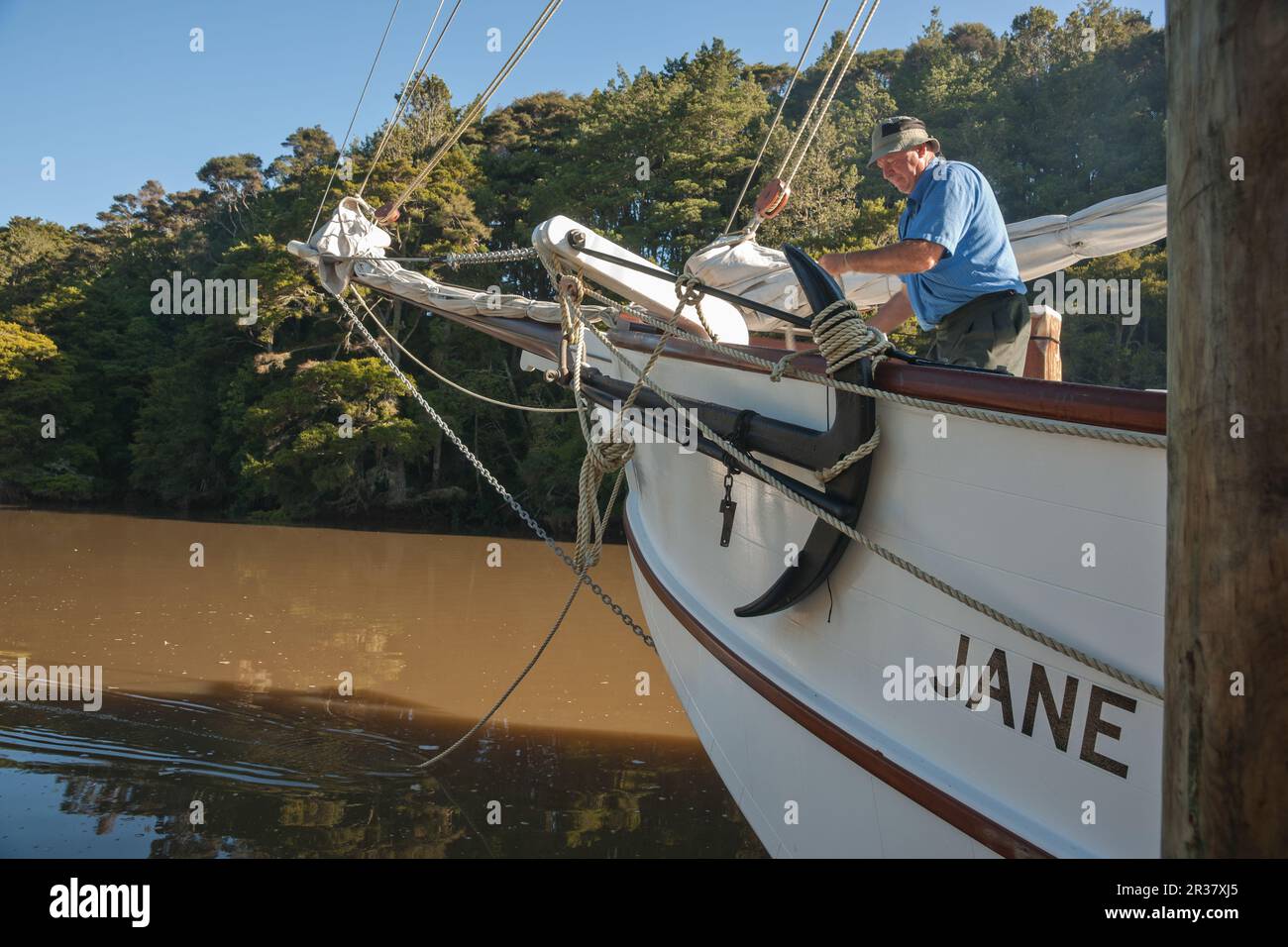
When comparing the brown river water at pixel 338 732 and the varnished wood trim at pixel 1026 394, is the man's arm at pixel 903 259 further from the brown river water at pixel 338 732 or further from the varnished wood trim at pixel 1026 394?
the brown river water at pixel 338 732

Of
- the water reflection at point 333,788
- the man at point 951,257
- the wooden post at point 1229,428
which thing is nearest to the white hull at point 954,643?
the wooden post at point 1229,428

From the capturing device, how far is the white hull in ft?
5.64

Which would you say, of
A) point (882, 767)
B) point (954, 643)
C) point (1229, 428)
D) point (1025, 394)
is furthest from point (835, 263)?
point (1229, 428)

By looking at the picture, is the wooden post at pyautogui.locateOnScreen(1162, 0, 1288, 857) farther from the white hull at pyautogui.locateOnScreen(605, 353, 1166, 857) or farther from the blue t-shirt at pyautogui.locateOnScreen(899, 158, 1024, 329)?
the blue t-shirt at pyautogui.locateOnScreen(899, 158, 1024, 329)

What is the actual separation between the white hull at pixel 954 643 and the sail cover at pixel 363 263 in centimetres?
277

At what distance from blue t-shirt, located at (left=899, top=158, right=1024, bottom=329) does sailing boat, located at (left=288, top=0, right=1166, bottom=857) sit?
1.63ft

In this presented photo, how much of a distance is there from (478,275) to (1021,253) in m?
18.7

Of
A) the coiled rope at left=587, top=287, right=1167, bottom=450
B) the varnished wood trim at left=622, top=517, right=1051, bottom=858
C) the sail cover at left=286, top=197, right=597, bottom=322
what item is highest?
the sail cover at left=286, top=197, right=597, bottom=322

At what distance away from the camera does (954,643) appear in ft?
6.79

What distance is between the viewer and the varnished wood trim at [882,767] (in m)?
1.96

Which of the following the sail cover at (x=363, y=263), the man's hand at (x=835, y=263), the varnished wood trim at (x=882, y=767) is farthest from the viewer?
the sail cover at (x=363, y=263)

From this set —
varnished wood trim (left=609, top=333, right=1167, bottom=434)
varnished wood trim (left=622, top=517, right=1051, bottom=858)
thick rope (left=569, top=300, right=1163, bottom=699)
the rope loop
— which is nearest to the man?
the rope loop

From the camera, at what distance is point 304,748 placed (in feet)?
17.5

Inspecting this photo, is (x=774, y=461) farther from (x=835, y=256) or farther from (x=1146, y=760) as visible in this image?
(x=1146, y=760)
